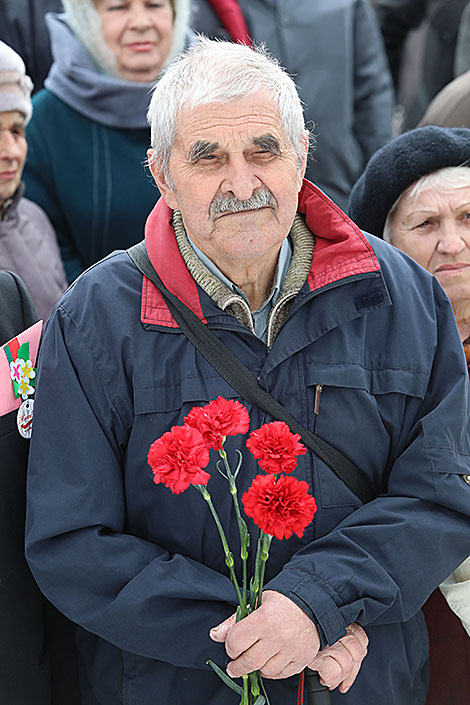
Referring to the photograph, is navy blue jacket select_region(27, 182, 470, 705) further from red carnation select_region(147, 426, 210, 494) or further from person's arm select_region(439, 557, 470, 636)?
red carnation select_region(147, 426, 210, 494)

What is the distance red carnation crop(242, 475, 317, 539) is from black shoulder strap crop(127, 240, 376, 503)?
368 mm

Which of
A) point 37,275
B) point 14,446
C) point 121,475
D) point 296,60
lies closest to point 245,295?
point 121,475

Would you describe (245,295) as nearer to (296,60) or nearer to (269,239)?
(269,239)

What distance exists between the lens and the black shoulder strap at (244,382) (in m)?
1.80

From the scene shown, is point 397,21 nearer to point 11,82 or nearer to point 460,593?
point 11,82

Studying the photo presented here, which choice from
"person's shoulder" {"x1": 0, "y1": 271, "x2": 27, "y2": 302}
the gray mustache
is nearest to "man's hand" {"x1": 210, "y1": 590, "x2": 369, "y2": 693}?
the gray mustache

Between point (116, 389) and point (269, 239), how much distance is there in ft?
1.44

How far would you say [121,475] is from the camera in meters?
1.85

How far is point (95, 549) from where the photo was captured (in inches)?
68.7

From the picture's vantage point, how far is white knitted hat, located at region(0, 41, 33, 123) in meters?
2.43

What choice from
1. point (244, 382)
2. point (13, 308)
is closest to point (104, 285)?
point (13, 308)

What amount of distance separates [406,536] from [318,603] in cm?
24

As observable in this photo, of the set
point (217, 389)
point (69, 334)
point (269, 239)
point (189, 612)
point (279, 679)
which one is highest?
point (269, 239)

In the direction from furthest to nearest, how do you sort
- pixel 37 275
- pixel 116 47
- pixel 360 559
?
pixel 116 47 < pixel 37 275 < pixel 360 559
